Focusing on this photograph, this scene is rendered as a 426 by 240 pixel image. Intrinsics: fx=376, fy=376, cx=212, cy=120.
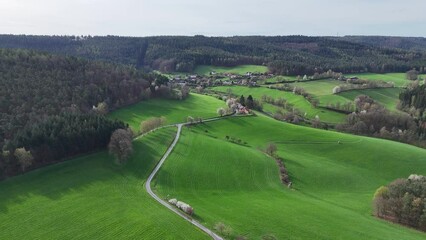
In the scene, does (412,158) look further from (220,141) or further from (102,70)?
(102,70)

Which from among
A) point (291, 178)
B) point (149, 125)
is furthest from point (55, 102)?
point (291, 178)

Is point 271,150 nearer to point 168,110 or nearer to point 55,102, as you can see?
point 168,110

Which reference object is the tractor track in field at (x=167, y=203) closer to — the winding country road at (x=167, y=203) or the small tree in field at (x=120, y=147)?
the winding country road at (x=167, y=203)

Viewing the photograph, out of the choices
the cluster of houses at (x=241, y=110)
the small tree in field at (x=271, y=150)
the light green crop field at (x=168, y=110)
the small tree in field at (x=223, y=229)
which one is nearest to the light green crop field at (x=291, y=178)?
the small tree in field at (x=223, y=229)

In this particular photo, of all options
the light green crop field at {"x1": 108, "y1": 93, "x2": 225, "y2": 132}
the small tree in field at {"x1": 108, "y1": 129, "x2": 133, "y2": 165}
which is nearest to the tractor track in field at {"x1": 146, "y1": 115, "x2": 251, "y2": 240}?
the small tree in field at {"x1": 108, "y1": 129, "x2": 133, "y2": 165}

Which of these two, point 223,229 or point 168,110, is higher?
point 223,229

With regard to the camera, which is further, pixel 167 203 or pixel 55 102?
pixel 55 102
